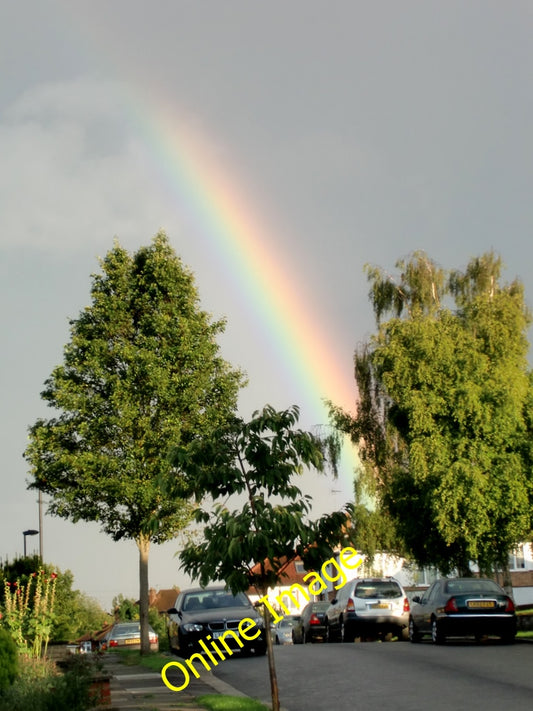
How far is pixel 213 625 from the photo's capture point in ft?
67.9

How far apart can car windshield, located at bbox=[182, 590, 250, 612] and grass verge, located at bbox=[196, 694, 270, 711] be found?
9.74 metres

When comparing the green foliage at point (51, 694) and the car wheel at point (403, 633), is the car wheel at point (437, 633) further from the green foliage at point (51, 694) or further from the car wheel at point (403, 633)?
the green foliage at point (51, 694)

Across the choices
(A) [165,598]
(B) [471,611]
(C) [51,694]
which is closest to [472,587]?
(B) [471,611]

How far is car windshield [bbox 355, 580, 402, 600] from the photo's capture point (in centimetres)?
2712

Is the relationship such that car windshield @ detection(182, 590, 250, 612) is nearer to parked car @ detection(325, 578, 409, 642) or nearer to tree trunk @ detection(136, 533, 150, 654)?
tree trunk @ detection(136, 533, 150, 654)

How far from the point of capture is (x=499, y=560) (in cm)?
3538

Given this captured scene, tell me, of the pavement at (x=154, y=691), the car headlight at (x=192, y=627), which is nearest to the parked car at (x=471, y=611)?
the car headlight at (x=192, y=627)

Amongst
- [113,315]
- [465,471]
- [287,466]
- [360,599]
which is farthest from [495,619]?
[287,466]

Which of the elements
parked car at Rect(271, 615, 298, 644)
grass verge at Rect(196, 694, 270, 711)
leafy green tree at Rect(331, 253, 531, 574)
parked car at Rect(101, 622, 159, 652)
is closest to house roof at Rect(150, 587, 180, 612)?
parked car at Rect(271, 615, 298, 644)

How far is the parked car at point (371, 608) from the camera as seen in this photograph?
27047 millimetres

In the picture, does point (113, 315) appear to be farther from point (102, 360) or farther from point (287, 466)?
point (287, 466)

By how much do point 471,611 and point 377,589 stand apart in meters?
5.33

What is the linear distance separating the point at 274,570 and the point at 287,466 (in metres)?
1.14

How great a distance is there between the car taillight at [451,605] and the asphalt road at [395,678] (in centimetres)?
103
